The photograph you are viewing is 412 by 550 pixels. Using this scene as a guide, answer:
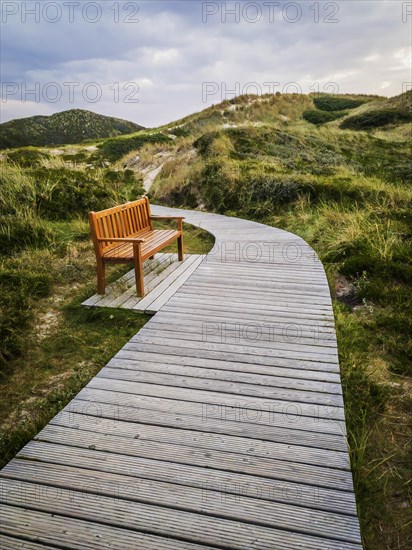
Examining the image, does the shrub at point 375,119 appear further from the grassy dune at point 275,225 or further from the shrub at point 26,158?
the shrub at point 26,158

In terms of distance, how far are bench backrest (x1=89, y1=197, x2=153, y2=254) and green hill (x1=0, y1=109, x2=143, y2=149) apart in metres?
56.0

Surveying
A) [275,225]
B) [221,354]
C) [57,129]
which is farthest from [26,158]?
[57,129]

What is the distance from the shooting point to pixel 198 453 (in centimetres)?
219

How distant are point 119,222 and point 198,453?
3.95 m

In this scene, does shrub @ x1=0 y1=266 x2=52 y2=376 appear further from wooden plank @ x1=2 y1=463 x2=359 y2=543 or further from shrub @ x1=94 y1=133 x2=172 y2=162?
shrub @ x1=94 y1=133 x2=172 y2=162

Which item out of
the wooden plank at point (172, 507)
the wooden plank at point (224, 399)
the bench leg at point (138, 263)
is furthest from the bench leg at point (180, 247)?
the wooden plank at point (172, 507)

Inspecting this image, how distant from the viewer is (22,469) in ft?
6.92

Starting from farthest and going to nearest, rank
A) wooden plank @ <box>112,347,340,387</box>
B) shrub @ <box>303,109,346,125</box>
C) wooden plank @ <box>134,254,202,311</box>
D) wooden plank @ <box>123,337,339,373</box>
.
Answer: shrub @ <box>303,109,346,125</box> → wooden plank @ <box>134,254,202,311</box> → wooden plank @ <box>123,337,339,373</box> → wooden plank @ <box>112,347,340,387</box>

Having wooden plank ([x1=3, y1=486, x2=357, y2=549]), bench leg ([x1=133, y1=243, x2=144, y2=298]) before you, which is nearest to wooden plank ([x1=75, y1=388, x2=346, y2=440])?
wooden plank ([x1=3, y1=486, x2=357, y2=549])

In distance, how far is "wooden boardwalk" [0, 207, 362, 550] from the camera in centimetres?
175

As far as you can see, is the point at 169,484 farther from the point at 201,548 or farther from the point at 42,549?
the point at 42,549

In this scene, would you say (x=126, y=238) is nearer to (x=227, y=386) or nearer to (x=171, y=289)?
(x=171, y=289)

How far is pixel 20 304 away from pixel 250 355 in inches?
115

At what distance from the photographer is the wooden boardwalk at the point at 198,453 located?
1752mm
